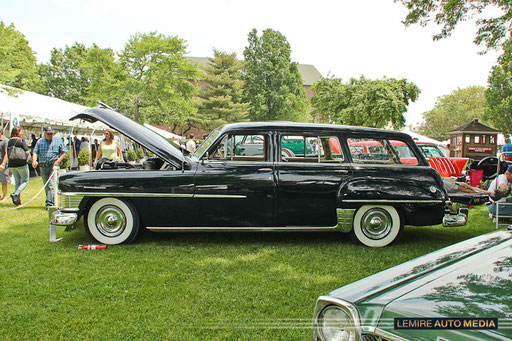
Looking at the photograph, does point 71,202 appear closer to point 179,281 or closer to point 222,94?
point 179,281

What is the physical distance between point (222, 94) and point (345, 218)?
173ft

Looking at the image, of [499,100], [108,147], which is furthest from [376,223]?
[499,100]

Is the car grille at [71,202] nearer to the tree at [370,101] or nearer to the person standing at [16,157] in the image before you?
the person standing at [16,157]

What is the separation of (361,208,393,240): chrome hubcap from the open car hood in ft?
9.17

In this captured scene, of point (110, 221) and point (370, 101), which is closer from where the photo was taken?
point (110, 221)

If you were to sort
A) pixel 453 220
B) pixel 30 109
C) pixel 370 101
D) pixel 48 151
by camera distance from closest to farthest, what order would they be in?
pixel 453 220 → pixel 48 151 → pixel 30 109 → pixel 370 101

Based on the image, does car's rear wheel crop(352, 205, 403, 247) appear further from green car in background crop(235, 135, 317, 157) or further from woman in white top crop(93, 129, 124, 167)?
woman in white top crop(93, 129, 124, 167)

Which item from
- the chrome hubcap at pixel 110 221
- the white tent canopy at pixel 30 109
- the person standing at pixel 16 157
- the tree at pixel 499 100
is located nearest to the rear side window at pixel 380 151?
the chrome hubcap at pixel 110 221

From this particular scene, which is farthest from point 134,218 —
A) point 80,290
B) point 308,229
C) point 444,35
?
point 444,35

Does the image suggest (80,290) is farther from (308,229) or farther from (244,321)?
(308,229)

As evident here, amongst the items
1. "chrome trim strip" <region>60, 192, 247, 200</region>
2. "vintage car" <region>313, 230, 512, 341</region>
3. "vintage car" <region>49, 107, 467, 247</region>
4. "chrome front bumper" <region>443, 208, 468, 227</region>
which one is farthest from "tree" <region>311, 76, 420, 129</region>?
"vintage car" <region>313, 230, 512, 341</region>

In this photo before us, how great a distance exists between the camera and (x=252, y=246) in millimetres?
5203

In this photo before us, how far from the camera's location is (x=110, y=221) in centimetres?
517

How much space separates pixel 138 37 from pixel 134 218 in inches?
1110
